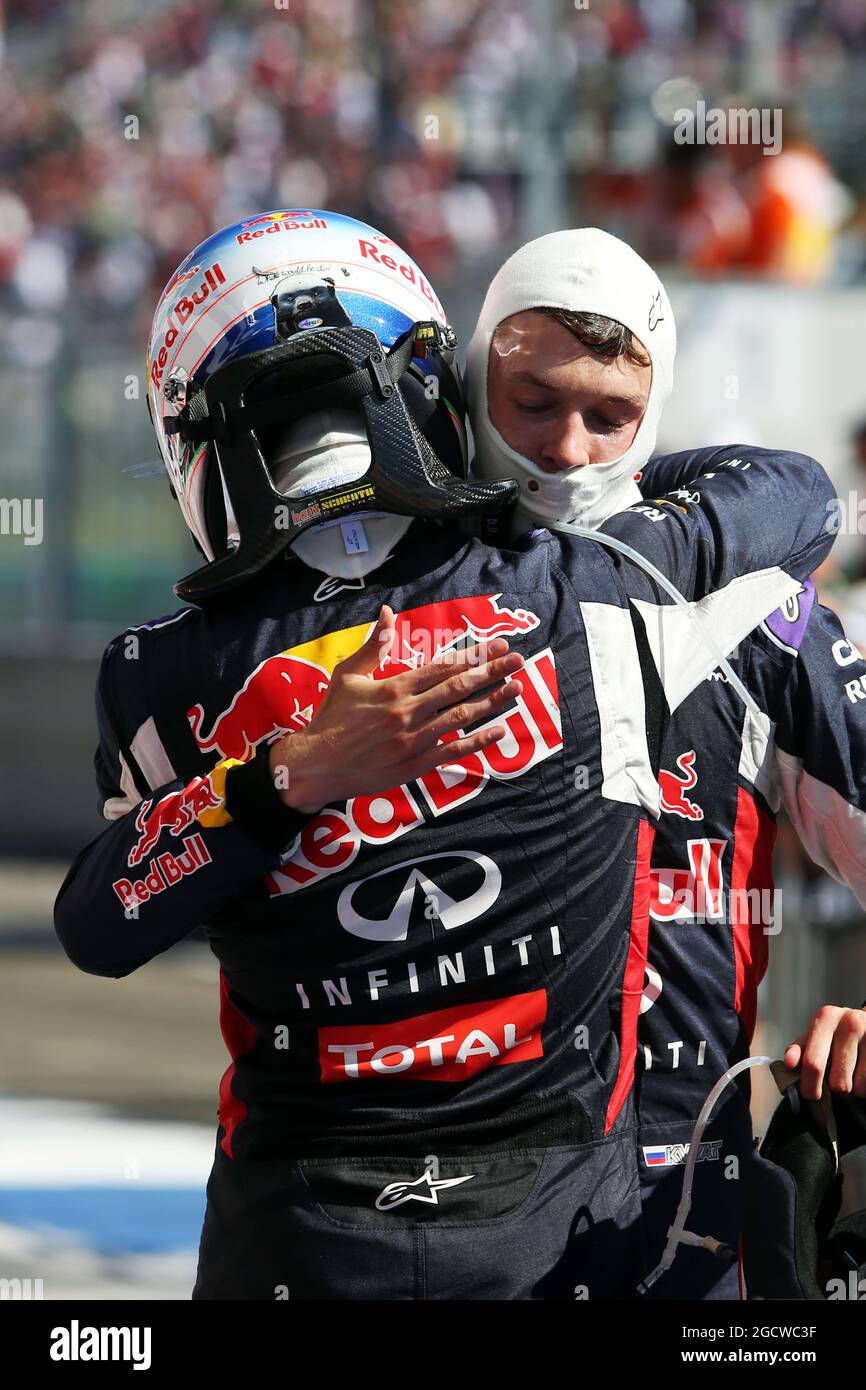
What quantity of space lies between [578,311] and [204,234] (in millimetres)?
9888

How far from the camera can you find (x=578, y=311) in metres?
2.08

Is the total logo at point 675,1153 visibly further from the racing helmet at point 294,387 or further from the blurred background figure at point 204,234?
the blurred background figure at point 204,234

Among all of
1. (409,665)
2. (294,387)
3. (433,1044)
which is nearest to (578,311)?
(294,387)

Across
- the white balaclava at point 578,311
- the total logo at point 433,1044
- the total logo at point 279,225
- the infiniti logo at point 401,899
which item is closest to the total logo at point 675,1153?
the total logo at point 433,1044

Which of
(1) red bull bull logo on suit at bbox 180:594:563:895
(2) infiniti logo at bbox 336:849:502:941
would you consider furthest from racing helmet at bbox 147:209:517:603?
(2) infiniti logo at bbox 336:849:502:941

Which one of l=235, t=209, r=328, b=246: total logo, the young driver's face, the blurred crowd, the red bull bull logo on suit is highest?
the blurred crowd

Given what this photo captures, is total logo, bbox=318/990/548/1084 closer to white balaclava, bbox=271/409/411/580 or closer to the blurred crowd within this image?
white balaclava, bbox=271/409/411/580

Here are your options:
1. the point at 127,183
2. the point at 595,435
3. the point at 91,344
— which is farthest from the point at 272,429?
the point at 127,183

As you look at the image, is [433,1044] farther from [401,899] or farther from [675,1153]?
[675,1153]

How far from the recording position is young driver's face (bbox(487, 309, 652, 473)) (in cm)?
206

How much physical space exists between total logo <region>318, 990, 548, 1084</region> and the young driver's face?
25.6 inches

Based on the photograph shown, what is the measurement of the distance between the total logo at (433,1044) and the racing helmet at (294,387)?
517mm

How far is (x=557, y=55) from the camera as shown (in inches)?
337

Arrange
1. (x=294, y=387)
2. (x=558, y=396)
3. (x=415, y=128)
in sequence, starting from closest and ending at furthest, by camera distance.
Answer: (x=294, y=387) → (x=558, y=396) → (x=415, y=128)
